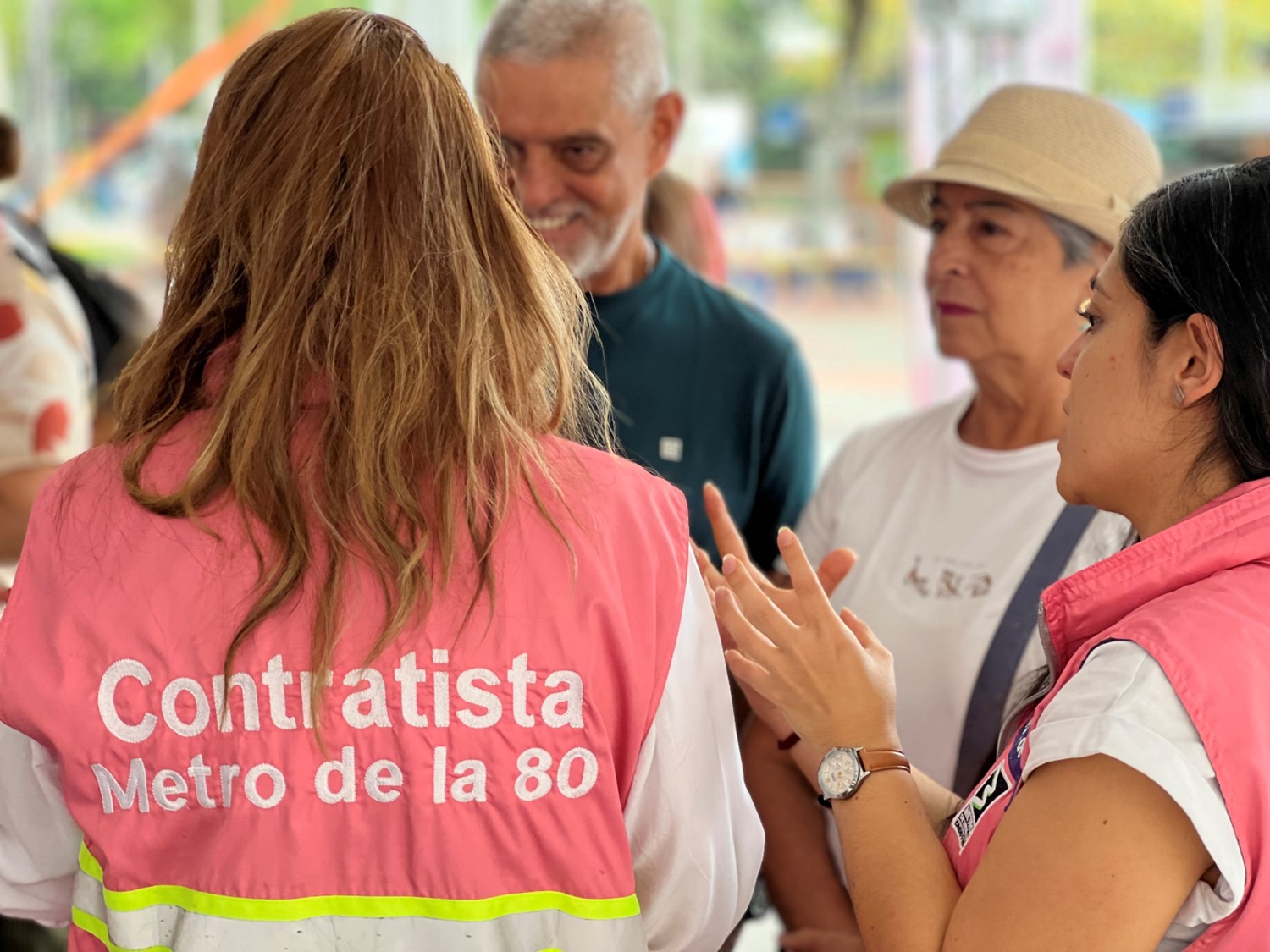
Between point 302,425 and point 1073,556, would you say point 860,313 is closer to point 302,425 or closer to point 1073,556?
point 1073,556

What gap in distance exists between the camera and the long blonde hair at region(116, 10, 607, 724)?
1136 millimetres

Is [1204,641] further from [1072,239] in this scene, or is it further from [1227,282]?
[1072,239]

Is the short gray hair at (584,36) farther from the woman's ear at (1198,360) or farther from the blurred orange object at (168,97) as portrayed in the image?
the blurred orange object at (168,97)

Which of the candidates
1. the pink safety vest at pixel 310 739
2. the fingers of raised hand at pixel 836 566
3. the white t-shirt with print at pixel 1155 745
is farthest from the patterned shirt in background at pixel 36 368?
the white t-shirt with print at pixel 1155 745

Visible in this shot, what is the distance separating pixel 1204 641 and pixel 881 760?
14.4 inches

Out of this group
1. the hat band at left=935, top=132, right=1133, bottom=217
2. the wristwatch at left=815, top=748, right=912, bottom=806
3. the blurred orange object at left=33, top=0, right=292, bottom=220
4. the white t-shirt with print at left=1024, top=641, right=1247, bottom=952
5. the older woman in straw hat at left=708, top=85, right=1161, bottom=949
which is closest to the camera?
the white t-shirt with print at left=1024, top=641, right=1247, bottom=952

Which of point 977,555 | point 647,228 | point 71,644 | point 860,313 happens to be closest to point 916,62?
point 647,228

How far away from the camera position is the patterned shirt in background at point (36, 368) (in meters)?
2.49

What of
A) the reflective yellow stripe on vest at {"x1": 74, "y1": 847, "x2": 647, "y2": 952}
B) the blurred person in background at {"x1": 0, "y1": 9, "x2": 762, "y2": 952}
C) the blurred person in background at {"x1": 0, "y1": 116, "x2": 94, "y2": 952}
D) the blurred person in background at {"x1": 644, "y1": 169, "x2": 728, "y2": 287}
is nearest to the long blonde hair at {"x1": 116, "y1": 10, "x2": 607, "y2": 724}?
the blurred person in background at {"x1": 0, "y1": 9, "x2": 762, "y2": 952}

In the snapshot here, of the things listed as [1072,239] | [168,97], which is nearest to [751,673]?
[1072,239]

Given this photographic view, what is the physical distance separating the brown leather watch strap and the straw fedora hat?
1047mm

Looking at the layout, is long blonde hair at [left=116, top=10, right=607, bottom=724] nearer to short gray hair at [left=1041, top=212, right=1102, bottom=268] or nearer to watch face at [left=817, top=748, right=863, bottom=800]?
watch face at [left=817, top=748, right=863, bottom=800]

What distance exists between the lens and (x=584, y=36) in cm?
227

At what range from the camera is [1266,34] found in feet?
26.1
